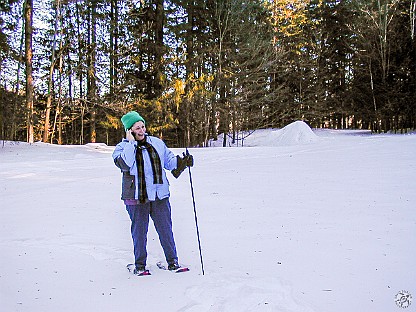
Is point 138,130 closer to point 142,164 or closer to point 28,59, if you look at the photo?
point 142,164

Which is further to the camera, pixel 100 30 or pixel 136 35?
pixel 100 30

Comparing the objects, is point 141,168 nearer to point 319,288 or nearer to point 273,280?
point 273,280

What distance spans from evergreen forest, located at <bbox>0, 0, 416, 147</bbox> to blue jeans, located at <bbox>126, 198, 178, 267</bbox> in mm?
15712

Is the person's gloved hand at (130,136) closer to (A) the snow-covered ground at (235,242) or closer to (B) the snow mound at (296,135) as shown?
(A) the snow-covered ground at (235,242)

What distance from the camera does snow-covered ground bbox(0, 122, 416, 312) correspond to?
2971 mm

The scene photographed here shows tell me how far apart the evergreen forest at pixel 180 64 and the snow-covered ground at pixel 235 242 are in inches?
441

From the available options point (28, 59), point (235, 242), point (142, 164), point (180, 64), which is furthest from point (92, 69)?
point (142, 164)

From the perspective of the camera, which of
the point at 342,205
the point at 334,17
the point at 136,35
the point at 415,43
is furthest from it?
the point at 334,17

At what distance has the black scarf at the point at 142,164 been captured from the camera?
3459 mm

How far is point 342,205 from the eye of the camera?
5.84 metres

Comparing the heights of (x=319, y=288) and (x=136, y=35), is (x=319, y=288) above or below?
below

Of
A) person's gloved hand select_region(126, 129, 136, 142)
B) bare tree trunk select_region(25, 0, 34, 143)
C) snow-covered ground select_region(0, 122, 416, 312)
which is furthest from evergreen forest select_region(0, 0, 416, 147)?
person's gloved hand select_region(126, 129, 136, 142)

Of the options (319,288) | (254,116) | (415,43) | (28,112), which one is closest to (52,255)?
(319,288)

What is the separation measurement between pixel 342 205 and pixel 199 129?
14985 mm
